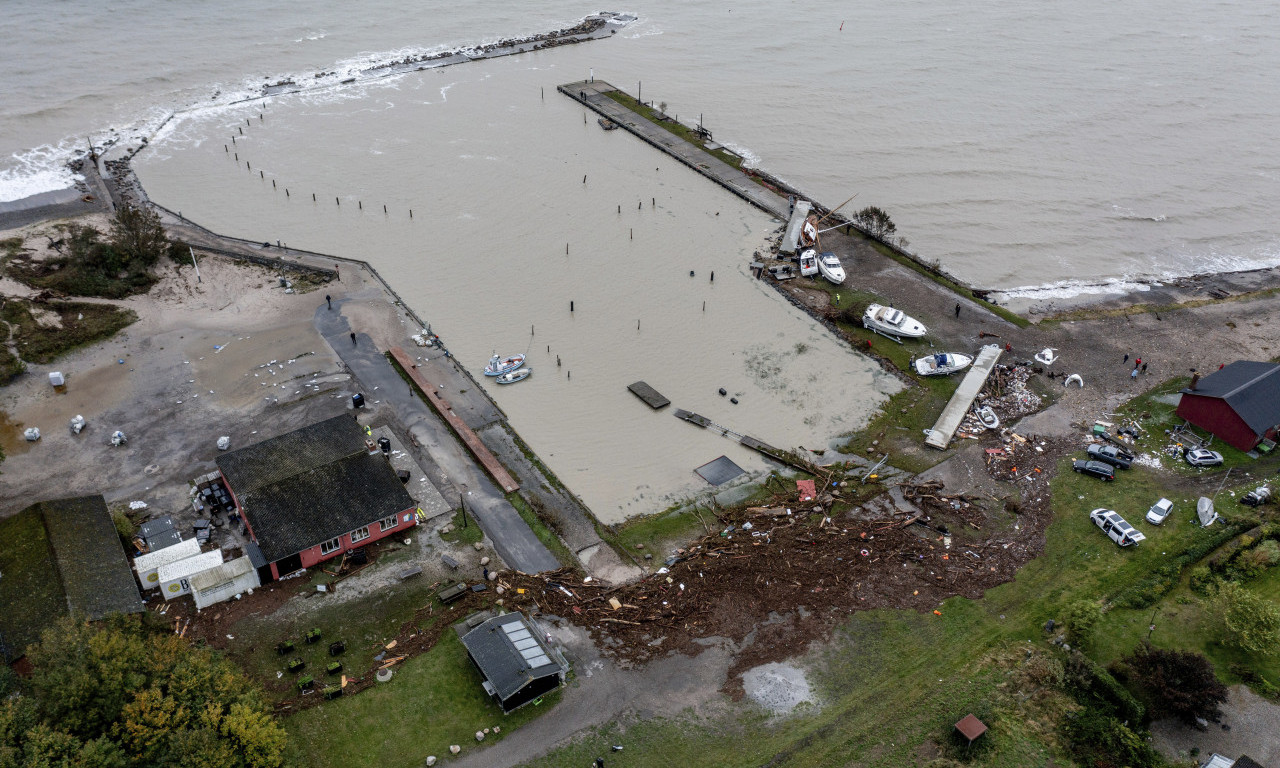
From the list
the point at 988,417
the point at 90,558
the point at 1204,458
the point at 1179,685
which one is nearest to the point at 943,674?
the point at 1179,685

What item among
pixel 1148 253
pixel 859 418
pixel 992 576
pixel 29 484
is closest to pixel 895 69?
pixel 1148 253

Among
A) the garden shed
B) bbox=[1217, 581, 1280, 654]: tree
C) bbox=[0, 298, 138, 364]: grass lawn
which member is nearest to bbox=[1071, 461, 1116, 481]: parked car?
bbox=[1217, 581, 1280, 654]: tree

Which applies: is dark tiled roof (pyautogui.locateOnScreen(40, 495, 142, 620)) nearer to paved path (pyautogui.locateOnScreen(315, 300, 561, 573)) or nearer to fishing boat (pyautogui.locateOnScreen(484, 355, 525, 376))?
paved path (pyautogui.locateOnScreen(315, 300, 561, 573))

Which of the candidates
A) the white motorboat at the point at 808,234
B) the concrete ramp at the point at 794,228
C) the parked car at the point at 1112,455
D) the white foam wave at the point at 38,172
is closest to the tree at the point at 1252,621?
the parked car at the point at 1112,455

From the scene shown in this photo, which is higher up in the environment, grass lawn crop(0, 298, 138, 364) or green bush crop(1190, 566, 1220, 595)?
grass lawn crop(0, 298, 138, 364)

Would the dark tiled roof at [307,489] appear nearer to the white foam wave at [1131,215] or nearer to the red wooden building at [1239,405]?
the red wooden building at [1239,405]

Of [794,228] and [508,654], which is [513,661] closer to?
[508,654]
